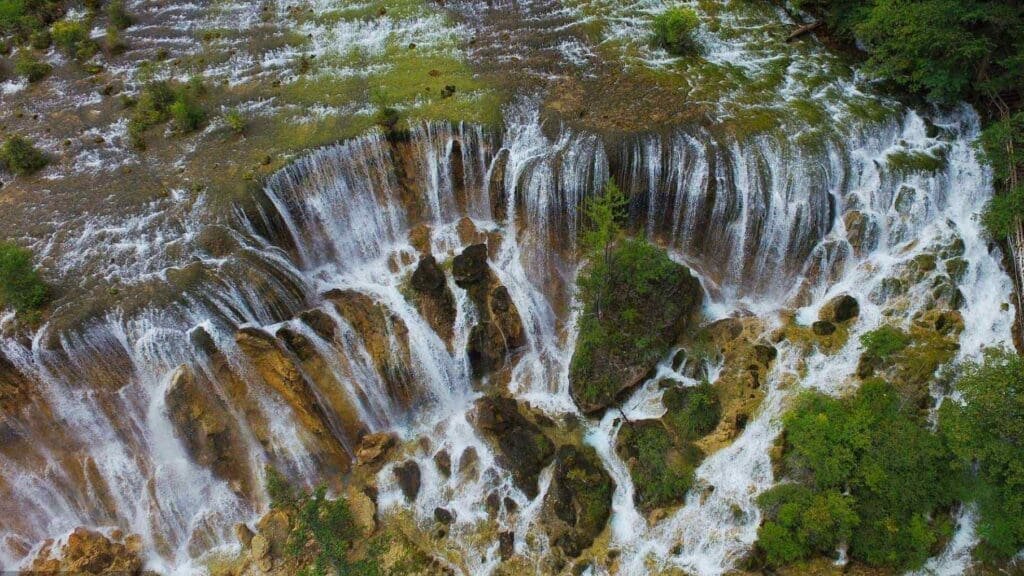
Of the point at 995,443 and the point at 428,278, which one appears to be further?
the point at 428,278

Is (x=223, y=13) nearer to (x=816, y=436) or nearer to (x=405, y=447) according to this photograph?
(x=405, y=447)

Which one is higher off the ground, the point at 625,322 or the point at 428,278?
the point at 428,278

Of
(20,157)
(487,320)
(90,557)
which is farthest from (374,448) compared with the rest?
(20,157)

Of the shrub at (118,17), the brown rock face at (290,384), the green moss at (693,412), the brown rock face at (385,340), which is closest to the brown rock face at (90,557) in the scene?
the brown rock face at (290,384)

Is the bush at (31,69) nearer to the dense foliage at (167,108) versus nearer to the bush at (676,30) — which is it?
the dense foliage at (167,108)

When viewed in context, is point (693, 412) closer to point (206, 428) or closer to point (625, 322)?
point (625, 322)

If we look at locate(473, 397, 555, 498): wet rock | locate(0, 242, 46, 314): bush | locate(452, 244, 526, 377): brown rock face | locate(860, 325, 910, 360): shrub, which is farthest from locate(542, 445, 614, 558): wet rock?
locate(0, 242, 46, 314): bush
